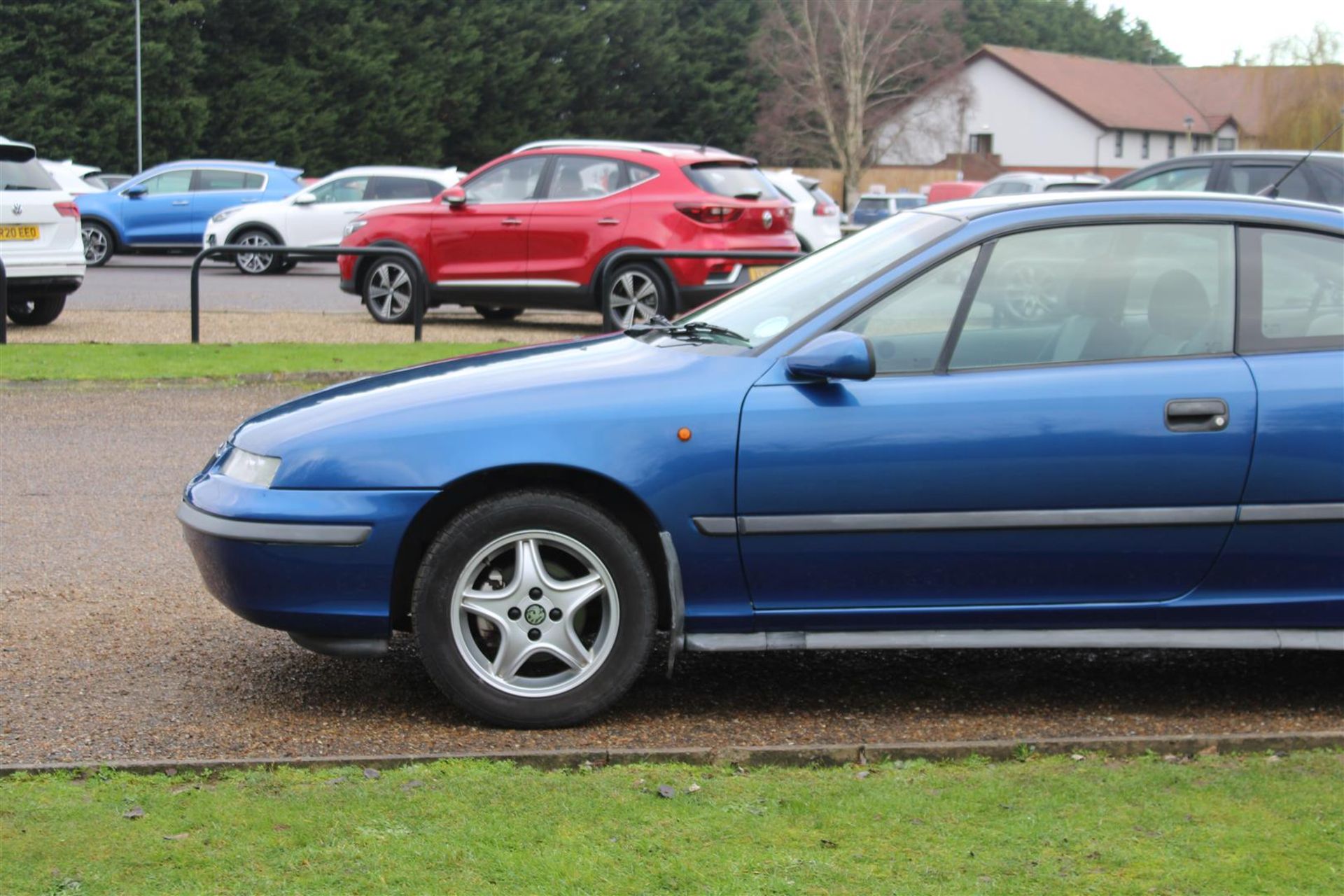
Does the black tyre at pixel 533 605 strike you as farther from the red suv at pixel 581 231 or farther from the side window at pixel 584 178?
the side window at pixel 584 178

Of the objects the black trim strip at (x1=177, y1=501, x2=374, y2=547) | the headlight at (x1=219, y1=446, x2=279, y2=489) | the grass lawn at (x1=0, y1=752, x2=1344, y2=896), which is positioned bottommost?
the grass lawn at (x1=0, y1=752, x2=1344, y2=896)

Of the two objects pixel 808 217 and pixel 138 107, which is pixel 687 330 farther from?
pixel 138 107

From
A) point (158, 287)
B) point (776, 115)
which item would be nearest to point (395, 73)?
point (776, 115)

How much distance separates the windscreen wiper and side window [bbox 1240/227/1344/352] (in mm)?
1570

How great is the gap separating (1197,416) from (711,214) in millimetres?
10996

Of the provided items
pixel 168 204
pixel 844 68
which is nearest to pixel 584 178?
pixel 168 204

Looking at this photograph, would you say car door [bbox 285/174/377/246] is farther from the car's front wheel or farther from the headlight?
the headlight

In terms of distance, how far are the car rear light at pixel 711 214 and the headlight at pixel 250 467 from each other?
10.8m

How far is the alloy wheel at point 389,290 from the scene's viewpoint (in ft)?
55.3

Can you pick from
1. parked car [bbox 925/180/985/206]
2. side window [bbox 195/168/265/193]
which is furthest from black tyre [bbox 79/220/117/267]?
parked car [bbox 925/180/985/206]

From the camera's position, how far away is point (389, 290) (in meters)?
16.9

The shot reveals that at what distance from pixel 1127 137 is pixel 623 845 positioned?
292 feet

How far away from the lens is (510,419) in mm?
4812

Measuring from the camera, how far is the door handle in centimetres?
484
